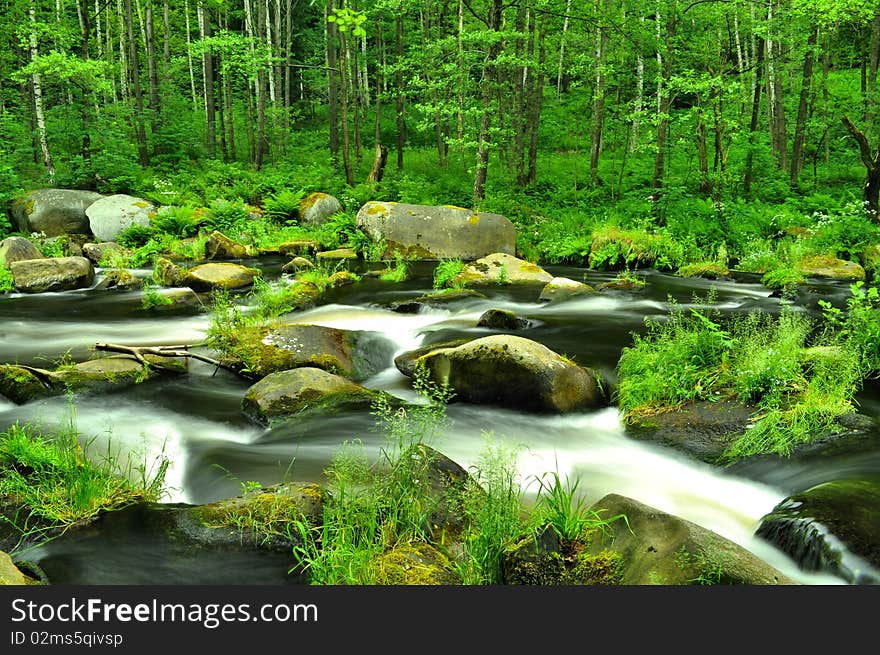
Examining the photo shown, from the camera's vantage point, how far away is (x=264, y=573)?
419cm

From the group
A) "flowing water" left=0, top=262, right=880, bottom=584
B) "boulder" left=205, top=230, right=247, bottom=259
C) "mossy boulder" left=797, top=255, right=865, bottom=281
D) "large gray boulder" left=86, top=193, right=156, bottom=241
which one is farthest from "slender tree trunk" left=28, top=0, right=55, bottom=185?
"mossy boulder" left=797, top=255, right=865, bottom=281

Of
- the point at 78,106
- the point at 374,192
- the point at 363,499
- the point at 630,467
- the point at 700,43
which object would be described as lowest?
the point at 630,467

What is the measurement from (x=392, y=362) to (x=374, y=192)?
14.5 m

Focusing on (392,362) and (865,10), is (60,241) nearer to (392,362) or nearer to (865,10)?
(392,362)

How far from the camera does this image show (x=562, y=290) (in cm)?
1298

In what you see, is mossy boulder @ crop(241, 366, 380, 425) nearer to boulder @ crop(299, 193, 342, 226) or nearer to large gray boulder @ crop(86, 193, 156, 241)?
boulder @ crop(299, 193, 342, 226)

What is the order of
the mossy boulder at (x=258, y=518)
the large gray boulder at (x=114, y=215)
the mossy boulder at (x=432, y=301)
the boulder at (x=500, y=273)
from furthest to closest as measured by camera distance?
the large gray boulder at (x=114, y=215) < the boulder at (x=500, y=273) < the mossy boulder at (x=432, y=301) < the mossy boulder at (x=258, y=518)

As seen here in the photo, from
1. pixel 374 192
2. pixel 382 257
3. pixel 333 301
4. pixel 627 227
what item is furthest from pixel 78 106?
pixel 627 227

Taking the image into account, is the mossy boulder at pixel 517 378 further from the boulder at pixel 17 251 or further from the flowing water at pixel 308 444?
the boulder at pixel 17 251

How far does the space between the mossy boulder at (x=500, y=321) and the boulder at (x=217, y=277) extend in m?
5.64

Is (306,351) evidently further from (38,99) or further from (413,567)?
(38,99)

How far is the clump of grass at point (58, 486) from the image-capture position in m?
4.59

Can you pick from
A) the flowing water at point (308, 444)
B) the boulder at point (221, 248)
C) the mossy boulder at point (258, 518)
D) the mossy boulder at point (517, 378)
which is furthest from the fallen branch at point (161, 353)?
the boulder at point (221, 248)

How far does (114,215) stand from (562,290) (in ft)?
45.8
